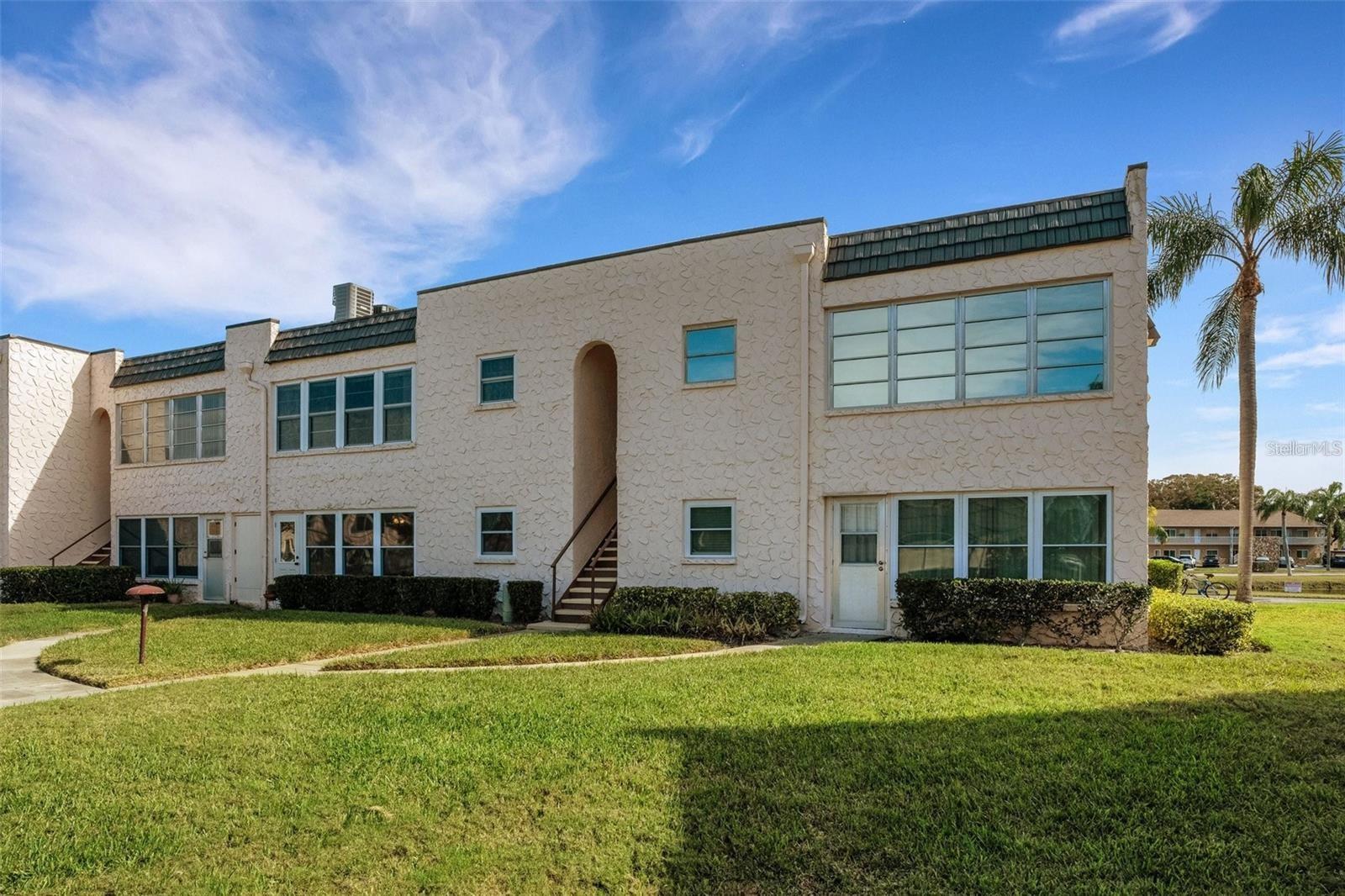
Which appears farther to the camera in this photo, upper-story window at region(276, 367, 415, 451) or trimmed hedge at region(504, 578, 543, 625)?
upper-story window at region(276, 367, 415, 451)

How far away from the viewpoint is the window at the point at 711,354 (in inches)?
556

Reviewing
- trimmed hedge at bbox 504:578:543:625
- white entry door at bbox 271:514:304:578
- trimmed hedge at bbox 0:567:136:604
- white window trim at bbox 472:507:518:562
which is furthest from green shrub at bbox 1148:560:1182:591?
trimmed hedge at bbox 0:567:136:604

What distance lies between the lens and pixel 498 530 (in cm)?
1617

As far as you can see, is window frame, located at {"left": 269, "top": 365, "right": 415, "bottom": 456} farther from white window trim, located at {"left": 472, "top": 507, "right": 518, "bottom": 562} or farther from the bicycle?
the bicycle

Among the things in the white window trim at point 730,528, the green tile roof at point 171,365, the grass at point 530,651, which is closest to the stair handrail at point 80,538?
the green tile roof at point 171,365

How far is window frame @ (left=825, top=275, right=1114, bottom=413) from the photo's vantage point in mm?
11695

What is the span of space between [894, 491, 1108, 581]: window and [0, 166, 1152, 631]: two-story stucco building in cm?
3

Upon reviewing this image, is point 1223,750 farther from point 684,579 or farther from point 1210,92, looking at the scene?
point 684,579

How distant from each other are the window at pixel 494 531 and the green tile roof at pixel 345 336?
13.2ft

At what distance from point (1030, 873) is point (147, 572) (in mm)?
22546

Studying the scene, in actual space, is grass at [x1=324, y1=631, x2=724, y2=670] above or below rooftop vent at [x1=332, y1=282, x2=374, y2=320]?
below

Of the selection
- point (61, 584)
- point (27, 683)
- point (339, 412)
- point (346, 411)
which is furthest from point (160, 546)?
point (27, 683)

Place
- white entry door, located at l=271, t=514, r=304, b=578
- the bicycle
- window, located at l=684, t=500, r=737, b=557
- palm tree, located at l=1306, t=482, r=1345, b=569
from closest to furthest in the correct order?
window, located at l=684, t=500, r=737, b=557 → the bicycle → white entry door, located at l=271, t=514, r=304, b=578 → palm tree, located at l=1306, t=482, r=1345, b=569

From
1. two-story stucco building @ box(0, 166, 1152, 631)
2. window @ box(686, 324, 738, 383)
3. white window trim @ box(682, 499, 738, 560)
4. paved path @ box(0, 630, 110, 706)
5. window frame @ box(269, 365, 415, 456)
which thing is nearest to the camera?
paved path @ box(0, 630, 110, 706)
